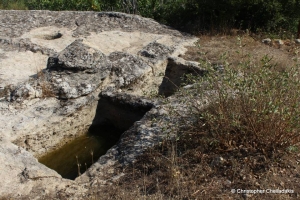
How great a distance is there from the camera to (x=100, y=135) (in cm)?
607

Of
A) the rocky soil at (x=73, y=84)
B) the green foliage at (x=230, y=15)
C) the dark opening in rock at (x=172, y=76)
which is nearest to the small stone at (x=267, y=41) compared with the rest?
the green foliage at (x=230, y=15)

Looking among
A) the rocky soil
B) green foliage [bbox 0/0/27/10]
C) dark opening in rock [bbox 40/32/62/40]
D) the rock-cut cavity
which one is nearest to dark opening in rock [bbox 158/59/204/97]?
the rocky soil

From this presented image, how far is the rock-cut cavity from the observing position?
5.34 meters

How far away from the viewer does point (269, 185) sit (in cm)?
356

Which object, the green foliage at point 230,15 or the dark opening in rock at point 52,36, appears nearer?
the dark opening in rock at point 52,36

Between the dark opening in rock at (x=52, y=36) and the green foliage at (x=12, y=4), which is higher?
the dark opening in rock at (x=52, y=36)

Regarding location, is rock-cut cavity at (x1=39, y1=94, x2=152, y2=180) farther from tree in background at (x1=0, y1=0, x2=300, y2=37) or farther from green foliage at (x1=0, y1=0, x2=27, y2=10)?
green foliage at (x1=0, y1=0, x2=27, y2=10)

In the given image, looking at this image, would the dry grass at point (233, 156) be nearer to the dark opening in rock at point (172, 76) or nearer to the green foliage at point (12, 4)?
the dark opening in rock at point (172, 76)

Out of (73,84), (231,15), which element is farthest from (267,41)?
(73,84)

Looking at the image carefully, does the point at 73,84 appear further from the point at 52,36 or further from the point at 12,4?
the point at 12,4

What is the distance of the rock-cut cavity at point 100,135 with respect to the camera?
17.5ft

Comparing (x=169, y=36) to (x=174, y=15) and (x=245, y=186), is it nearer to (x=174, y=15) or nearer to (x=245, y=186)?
(x=174, y=15)

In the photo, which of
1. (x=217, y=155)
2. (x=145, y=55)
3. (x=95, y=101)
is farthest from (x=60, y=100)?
(x=217, y=155)

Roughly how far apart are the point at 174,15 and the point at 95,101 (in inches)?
173
